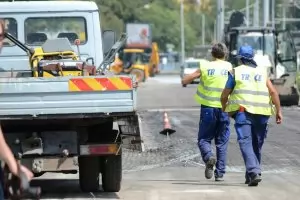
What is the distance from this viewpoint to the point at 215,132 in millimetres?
11359

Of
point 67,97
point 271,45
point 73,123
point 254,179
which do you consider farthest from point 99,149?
point 271,45

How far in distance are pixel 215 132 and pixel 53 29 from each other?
121 inches

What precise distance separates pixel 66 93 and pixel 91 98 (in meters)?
0.27

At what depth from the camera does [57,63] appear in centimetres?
1041

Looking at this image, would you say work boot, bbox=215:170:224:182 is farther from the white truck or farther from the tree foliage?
the tree foliage

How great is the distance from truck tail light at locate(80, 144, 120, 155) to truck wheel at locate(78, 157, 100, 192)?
1.67 feet

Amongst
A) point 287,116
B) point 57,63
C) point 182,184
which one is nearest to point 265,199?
point 182,184

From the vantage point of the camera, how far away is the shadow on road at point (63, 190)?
1014cm

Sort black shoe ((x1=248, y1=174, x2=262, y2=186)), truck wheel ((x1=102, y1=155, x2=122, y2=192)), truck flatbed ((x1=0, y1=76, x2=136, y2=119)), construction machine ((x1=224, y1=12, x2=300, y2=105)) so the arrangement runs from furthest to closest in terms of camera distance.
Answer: construction machine ((x1=224, y1=12, x2=300, y2=105))
black shoe ((x1=248, y1=174, x2=262, y2=186))
truck wheel ((x1=102, y1=155, x2=122, y2=192))
truck flatbed ((x1=0, y1=76, x2=136, y2=119))

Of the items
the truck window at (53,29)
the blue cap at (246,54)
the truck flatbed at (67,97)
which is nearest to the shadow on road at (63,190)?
the truck flatbed at (67,97)

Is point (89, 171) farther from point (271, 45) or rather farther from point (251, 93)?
point (271, 45)

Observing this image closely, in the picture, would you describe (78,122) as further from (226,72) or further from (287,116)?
(287,116)

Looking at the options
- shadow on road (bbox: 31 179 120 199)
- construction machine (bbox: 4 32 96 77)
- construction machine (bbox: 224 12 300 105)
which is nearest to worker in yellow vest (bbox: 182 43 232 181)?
construction machine (bbox: 4 32 96 77)

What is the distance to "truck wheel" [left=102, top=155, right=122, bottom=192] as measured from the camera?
396 inches
